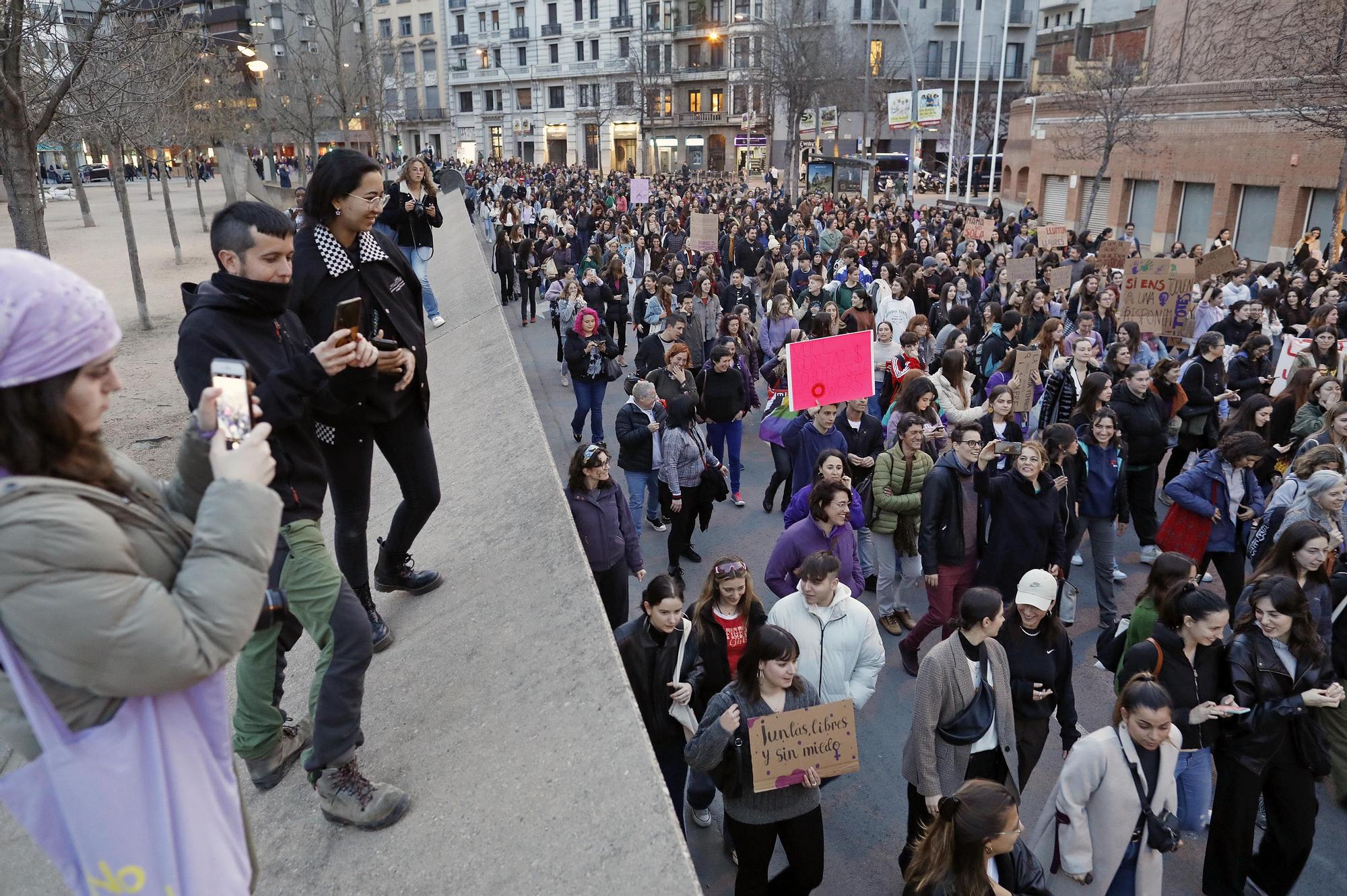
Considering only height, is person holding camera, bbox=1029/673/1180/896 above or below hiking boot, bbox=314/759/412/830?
below

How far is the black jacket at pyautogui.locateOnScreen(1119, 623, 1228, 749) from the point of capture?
465cm

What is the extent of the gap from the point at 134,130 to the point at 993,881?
2374 cm

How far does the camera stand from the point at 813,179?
38.4 metres

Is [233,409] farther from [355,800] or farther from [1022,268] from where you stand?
[1022,268]

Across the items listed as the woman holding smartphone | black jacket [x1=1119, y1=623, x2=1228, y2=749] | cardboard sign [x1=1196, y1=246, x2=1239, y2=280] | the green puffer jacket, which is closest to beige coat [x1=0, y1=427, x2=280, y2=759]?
the woman holding smartphone

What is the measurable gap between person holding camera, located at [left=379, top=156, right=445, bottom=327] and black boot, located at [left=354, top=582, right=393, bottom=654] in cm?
484

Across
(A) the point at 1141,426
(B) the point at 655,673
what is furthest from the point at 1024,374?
(B) the point at 655,673

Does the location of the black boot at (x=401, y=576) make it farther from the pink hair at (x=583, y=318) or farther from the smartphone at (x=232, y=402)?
the pink hair at (x=583, y=318)

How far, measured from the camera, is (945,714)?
14.6 feet

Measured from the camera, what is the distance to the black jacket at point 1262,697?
4.50 meters

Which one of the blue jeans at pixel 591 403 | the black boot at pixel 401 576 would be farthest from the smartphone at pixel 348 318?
the blue jeans at pixel 591 403

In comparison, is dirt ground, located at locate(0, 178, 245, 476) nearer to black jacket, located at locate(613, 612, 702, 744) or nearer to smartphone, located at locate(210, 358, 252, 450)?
black jacket, located at locate(613, 612, 702, 744)

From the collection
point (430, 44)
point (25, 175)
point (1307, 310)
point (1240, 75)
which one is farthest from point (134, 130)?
point (430, 44)

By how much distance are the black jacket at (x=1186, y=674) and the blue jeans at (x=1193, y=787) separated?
12 centimetres
